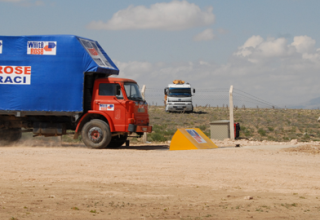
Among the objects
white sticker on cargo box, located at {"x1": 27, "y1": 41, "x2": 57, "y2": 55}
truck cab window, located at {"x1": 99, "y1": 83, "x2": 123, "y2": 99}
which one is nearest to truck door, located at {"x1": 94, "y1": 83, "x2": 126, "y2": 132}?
truck cab window, located at {"x1": 99, "y1": 83, "x2": 123, "y2": 99}

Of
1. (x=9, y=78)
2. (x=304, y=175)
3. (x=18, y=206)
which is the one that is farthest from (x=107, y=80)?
(x=18, y=206)

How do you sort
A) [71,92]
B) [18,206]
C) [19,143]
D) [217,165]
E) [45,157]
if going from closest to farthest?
[18,206]
[217,165]
[45,157]
[71,92]
[19,143]

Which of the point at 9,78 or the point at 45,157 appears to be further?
the point at 9,78

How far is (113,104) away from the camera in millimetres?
17297

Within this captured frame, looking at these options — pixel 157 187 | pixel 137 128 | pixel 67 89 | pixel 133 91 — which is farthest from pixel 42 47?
pixel 157 187

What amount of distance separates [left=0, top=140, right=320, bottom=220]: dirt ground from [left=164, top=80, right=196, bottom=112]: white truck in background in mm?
26709

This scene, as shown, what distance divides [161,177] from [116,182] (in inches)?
46.9

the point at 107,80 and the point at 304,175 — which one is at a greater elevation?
the point at 107,80

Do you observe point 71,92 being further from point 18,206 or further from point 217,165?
point 18,206

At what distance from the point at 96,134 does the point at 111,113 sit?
1.03m

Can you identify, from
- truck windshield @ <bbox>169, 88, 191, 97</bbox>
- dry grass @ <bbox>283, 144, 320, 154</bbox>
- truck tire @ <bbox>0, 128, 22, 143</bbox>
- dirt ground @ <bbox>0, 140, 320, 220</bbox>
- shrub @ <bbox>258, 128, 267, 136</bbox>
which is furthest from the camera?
truck windshield @ <bbox>169, 88, 191, 97</bbox>

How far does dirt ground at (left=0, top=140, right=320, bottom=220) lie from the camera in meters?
6.82

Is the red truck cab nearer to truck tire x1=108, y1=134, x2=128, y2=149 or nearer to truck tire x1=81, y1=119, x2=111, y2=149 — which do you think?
truck tire x1=81, y1=119, x2=111, y2=149

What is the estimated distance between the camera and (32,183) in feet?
30.1
